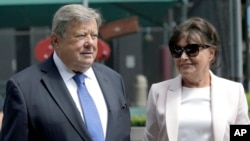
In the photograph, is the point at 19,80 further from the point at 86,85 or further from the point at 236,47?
the point at 236,47

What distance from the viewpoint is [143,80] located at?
12.8 m

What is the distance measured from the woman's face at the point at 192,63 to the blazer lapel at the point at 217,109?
5.2 inches

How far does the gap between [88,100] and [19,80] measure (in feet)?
1.27

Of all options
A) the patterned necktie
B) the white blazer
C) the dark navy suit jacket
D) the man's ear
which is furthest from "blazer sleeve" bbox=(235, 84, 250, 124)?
the man's ear

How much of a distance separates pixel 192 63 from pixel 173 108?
290 millimetres

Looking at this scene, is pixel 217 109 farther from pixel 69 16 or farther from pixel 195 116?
pixel 69 16

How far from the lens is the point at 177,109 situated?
4.05m

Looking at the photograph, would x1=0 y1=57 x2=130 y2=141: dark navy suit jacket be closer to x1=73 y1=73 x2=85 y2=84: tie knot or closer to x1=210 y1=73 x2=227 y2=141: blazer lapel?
x1=73 y1=73 x2=85 y2=84: tie knot

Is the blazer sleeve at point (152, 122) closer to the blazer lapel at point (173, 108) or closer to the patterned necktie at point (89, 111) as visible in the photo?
the blazer lapel at point (173, 108)

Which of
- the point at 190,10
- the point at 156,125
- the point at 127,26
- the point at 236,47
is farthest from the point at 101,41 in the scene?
the point at 156,125

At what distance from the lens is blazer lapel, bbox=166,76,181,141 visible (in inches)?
158

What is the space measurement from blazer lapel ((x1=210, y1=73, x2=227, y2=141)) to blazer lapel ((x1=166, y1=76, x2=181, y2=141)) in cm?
20

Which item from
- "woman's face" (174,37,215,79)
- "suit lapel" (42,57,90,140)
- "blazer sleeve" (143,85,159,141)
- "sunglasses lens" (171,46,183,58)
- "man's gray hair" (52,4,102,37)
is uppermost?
"man's gray hair" (52,4,102,37)

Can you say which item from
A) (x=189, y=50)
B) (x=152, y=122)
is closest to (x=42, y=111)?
(x=152, y=122)
